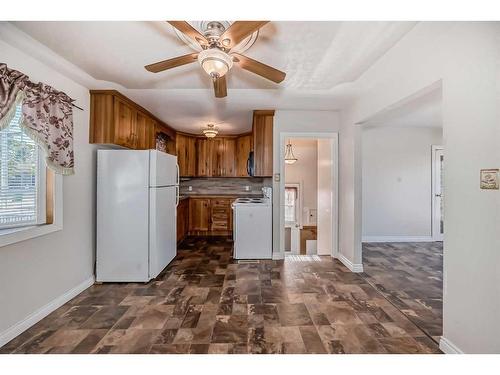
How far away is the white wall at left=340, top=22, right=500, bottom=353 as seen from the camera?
1.29m

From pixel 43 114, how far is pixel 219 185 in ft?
12.9

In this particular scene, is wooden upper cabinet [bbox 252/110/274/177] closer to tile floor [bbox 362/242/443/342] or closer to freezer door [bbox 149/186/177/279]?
freezer door [bbox 149/186/177/279]

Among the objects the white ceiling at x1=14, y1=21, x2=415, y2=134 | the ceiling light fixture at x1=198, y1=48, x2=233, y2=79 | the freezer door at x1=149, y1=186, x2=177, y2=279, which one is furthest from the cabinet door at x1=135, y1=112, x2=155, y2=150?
the ceiling light fixture at x1=198, y1=48, x2=233, y2=79

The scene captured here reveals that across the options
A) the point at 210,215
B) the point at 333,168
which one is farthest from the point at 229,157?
the point at 333,168

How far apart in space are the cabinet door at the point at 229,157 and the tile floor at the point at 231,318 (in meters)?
2.80

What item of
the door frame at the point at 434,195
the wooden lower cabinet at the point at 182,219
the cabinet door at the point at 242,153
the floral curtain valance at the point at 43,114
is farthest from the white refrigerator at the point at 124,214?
the door frame at the point at 434,195

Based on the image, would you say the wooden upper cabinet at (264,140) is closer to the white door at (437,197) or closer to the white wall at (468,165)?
the white wall at (468,165)

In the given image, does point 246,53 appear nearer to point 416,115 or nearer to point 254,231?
point 254,231

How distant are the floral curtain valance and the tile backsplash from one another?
3370 millimetres

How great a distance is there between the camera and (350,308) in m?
2.20

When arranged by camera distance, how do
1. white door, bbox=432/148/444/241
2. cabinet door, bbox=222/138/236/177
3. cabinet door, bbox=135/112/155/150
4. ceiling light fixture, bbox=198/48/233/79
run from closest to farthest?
1. ceiling light fixture, bbox=198/48/233/79
2. cabinet door, bbox=135/112/155/150
3. white door, bbox=432/148/444/241
4. cabinet door, bbox=222/138/236/177

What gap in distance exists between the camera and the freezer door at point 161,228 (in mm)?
2811

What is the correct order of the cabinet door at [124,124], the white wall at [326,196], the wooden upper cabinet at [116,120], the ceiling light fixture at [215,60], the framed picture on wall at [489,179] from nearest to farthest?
the framed picture on wall at [489,179] → the ceiling light fixture at [215,60] → the wooden upper cabinet at [116,120] → the cabinet door at [124,124] → the white wall at [326,196]
